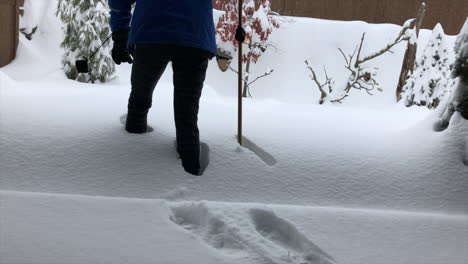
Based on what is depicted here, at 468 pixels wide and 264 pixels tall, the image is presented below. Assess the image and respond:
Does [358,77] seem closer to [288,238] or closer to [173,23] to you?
[173,23]

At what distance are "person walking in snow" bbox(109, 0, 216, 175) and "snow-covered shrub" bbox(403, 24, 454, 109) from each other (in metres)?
5.50

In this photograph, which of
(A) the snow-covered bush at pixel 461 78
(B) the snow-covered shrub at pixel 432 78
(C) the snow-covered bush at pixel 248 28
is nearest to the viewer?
(A) the snow-covered bush at pixel 461 78

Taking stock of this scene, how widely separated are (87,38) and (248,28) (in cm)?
376

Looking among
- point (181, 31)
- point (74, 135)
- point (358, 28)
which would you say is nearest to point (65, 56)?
point (74, 135)

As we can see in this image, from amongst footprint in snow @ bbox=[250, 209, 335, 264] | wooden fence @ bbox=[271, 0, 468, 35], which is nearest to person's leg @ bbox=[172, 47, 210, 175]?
footprint in snow @ bbox=[250, 209, 335, 264]

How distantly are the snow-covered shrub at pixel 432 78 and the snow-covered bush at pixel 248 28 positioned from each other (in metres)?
2.91

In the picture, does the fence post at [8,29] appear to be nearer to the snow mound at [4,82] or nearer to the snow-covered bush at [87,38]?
the snow-covered bush at [87,38]

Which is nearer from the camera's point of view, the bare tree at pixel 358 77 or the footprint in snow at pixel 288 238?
the footprint in snow at pixel 288 238

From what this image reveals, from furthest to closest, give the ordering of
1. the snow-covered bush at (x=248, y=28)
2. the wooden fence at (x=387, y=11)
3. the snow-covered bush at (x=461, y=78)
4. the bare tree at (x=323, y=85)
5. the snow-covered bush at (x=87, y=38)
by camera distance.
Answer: the wooden fence at (x=387, y=11)
the snow-covered bush at (x=248, y=28)
the bare tree at (x=323, y=85)
the snow-covered bush at (x=87, y=38)
the snow-covered bush at (x=461, y=78)

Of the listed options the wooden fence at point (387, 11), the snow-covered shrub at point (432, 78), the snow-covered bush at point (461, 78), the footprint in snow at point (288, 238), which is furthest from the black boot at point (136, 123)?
the wooden fence at point (387, 11)

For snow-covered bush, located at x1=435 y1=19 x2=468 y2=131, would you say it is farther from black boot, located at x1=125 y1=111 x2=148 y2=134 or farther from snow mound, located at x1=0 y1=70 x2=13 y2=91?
snow mound, located at x1=0 y1=70 x2=13 y2=91

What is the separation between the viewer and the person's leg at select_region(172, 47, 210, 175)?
2.59 m

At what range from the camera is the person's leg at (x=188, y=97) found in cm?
259

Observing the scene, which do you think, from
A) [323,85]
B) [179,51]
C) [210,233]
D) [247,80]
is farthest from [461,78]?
[247,80]
